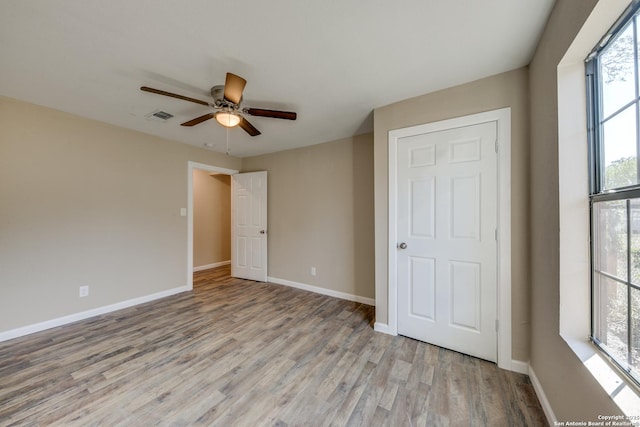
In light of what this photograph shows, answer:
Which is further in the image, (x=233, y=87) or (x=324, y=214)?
(x=324, y=214)

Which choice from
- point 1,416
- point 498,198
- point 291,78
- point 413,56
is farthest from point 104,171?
point 498,198


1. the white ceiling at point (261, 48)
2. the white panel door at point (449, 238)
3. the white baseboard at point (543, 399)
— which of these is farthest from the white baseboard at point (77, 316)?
the white baseboard at point (543, 399)

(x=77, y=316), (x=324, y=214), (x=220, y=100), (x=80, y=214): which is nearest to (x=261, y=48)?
(x=220, y=100)

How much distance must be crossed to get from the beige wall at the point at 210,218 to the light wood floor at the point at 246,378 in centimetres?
254

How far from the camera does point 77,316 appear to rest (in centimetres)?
264

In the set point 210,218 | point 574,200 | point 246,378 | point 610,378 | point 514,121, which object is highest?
point 514,121

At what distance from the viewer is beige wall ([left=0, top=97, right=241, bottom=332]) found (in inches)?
90.1

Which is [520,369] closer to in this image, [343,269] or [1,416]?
[343,269]

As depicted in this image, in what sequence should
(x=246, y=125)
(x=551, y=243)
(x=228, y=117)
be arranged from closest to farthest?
(x=551, y=243)
(x=228, y=117)
(x=246, y=125)

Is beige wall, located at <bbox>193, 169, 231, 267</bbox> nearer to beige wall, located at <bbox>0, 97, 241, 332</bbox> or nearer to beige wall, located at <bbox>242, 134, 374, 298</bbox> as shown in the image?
beige wall, located at <bbox>0, 97, 241, 332</bbox>

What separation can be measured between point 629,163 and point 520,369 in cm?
166

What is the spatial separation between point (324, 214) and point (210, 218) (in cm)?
319

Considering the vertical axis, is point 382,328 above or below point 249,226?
below

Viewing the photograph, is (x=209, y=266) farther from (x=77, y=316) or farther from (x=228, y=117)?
(x=228, y=117)
